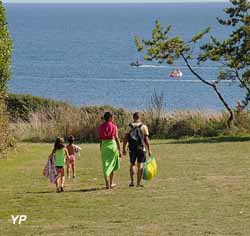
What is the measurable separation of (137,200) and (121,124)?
1823cm

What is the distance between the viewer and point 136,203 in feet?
50.9

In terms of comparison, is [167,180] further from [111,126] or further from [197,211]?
[197,211]

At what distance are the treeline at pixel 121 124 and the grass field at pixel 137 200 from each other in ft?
26.2

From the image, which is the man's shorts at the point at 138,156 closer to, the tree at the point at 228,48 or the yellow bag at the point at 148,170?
the yellow bag at the point at 148,170

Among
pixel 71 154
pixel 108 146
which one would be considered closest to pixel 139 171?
pixel 108 146

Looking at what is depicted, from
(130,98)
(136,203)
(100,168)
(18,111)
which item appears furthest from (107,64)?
(136,203)

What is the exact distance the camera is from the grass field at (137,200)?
12938 millimetres

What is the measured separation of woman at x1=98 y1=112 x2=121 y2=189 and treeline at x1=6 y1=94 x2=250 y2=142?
46.3 ft

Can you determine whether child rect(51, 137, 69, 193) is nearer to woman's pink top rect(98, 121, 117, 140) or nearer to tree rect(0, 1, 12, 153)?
woman's pink top rect(98, 121, 117, 140)

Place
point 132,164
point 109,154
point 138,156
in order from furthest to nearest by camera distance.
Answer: point 132,164 → point 138,156 → point 109,154

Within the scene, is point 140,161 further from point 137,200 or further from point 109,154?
point 137,200

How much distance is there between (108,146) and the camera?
698 inches

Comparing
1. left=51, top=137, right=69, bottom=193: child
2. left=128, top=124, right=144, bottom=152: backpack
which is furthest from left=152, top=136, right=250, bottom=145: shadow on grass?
left=51, top=137, right=69, bottom=193: child

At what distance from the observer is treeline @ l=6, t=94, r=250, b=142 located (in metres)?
32.8
